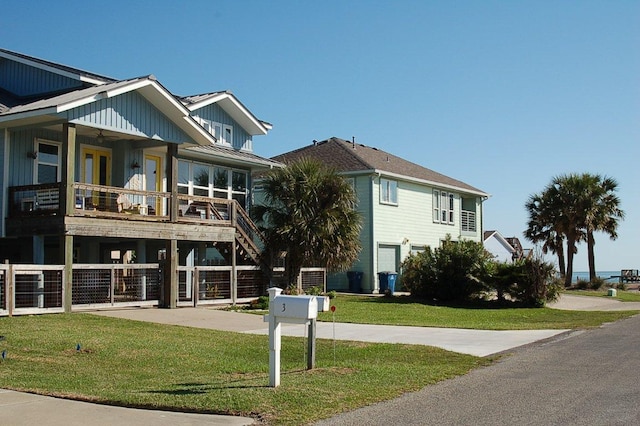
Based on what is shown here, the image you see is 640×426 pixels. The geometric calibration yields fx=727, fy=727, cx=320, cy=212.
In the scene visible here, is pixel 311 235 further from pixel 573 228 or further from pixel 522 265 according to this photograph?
pixel 573 228

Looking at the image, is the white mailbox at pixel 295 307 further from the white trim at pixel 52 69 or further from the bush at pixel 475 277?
the bush at pixel 475 277

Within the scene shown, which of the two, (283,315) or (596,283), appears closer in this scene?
(283,315)

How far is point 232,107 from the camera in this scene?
29719 mm

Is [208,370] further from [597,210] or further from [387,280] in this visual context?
[597,210]

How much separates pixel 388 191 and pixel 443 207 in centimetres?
652

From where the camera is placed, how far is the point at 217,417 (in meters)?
7.91

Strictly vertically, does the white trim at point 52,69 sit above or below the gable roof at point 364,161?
above

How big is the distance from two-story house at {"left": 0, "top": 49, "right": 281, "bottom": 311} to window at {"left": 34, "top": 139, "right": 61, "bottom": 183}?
34mm

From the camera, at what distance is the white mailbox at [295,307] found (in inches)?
360

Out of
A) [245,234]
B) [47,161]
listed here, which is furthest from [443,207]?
[47,161]

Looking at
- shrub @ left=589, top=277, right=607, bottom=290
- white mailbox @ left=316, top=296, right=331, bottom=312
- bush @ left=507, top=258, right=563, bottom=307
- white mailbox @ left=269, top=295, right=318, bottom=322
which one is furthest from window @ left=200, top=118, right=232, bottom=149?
shrub @ left=589, top=277, right=607, bottom=290

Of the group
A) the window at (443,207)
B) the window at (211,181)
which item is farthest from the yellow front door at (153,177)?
the window at (443,207)

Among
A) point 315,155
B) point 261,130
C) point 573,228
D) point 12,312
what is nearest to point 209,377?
point 12,312

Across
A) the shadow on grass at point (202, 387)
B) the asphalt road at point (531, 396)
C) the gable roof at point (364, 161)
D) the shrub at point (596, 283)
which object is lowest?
the asphalt road at point (531, 396)
